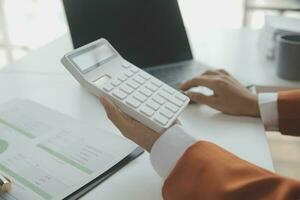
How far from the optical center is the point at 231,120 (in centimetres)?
76

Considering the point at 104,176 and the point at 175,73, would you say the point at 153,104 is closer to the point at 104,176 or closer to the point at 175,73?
the point at 104,176

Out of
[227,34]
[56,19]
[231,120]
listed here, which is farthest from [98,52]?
[56,19]

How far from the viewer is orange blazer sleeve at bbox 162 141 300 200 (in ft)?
1.56

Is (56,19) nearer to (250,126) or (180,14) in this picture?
(180,14)

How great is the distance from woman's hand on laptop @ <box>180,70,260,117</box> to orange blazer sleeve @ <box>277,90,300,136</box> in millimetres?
45

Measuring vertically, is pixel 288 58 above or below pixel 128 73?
below

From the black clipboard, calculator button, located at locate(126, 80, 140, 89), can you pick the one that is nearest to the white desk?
the black clipboard

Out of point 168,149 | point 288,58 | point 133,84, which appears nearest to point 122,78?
point 133,84

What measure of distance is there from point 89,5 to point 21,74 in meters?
0.24

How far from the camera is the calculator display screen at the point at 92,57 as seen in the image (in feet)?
Answer: 2.08

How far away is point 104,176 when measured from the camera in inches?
22.5

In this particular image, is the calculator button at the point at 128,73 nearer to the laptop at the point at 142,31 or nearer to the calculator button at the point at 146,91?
the calculator button at the point at 146,91

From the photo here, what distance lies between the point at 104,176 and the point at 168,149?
0.32ft

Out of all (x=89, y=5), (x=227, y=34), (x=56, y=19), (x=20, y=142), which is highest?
(x=89, y=5)
